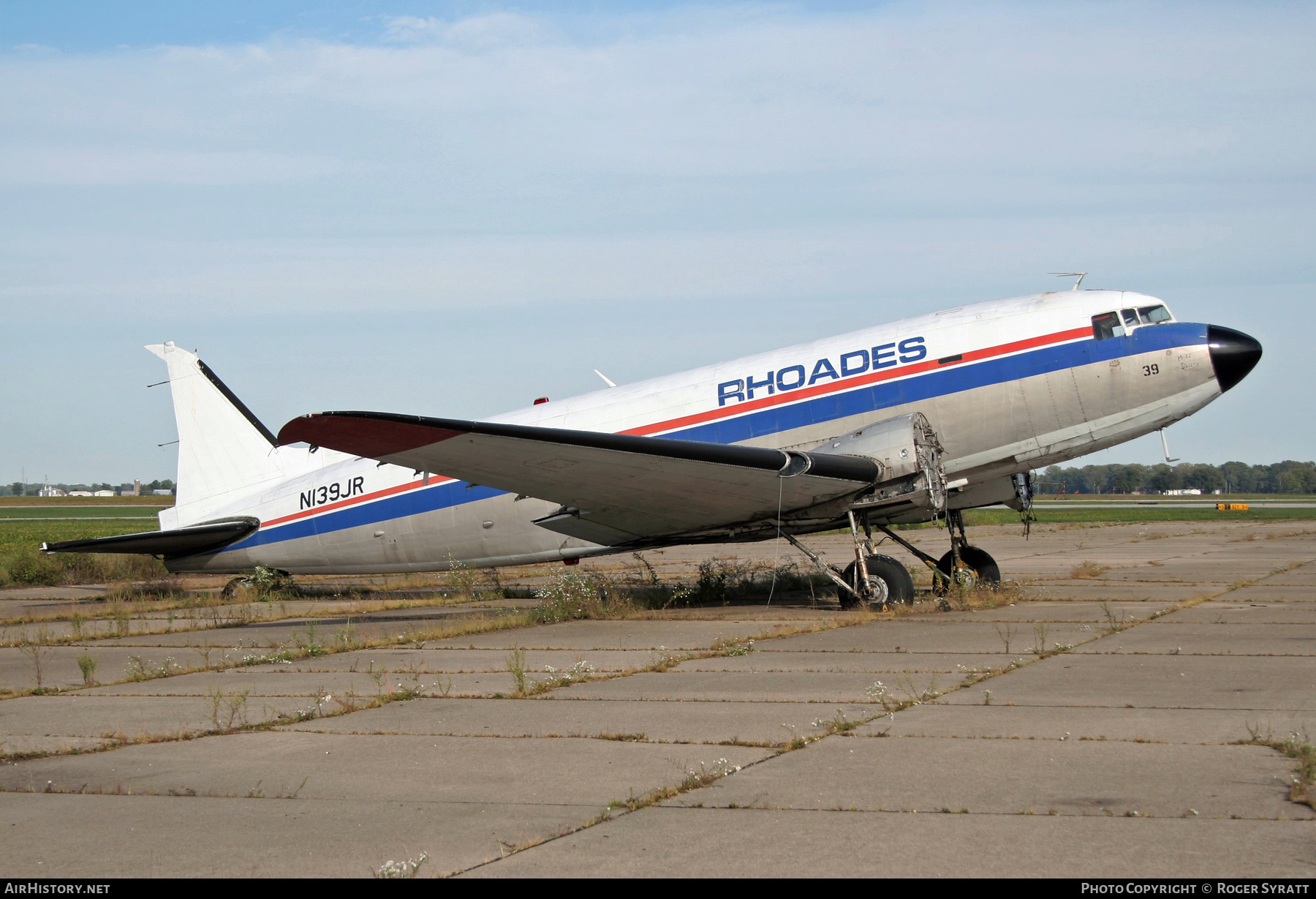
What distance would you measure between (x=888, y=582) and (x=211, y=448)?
48.8 feet

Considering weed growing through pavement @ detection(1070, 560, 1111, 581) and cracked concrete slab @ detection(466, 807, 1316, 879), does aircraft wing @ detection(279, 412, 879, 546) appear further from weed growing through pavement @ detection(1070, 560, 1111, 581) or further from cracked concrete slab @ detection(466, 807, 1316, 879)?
weed growing through pavement @ detection(1070, 560, 1111, 581)

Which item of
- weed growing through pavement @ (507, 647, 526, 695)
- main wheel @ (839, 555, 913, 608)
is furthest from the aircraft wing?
weed growing through pavement @ (507, 647, 526, 695)

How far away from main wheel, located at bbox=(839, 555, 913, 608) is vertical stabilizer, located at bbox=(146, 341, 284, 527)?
13214mm

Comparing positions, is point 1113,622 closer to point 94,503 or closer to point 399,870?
point 399,870

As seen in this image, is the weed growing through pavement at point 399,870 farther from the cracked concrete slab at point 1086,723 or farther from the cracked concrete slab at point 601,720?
the cracked concrete slab at point 1086,723

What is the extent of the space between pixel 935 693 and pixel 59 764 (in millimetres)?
6571

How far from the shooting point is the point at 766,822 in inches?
213

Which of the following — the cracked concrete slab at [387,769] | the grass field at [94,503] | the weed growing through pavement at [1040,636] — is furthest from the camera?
the grass field at [94,503]

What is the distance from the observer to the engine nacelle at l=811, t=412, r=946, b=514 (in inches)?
598

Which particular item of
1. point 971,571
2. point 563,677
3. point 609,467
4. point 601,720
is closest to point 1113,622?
point 971,571

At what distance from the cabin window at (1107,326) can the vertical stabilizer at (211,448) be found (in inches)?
634

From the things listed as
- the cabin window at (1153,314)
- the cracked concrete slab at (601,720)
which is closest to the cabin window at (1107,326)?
the cabin window at (1153,314)

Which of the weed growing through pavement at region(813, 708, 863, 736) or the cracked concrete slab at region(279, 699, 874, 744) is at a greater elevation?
the cracked concrete slab at region(279, 699, 874, 744)

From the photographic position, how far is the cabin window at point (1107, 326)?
1542 cm
